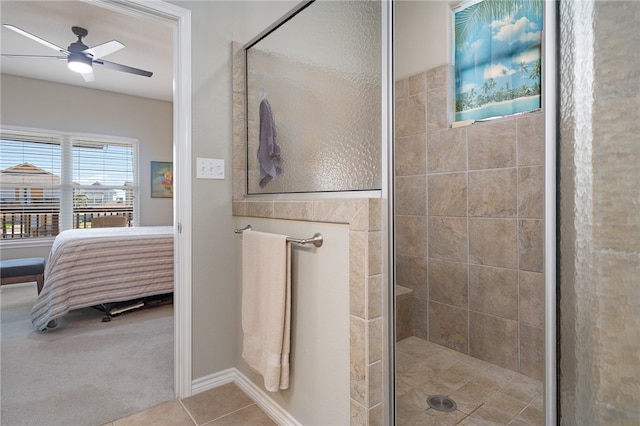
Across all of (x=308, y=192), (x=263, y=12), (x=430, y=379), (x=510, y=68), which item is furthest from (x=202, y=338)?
(x=510, y=68)

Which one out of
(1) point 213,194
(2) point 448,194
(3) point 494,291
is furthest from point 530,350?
(1) point 213,194

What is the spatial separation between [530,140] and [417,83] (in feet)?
2.19

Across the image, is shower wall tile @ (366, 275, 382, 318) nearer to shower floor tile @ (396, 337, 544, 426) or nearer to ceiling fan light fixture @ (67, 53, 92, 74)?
shower floor tile @ (396, 337, 544, 426)

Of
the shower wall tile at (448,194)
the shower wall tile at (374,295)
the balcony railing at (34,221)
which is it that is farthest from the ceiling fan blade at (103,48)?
the shower wall tile at (374,295)

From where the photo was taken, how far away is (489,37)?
1.87 meters

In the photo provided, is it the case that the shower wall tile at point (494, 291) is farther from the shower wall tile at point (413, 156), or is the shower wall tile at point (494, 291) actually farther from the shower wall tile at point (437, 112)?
the shower wall tile at point (437, 112)

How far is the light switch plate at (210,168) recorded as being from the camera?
1.83m

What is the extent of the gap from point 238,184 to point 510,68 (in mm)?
1638

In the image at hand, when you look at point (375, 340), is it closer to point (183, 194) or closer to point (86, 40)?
point (183, 194)

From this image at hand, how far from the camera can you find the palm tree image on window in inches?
68.9

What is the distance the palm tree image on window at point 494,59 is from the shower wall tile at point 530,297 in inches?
34.6

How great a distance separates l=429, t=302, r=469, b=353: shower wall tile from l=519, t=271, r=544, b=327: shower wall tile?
0.31m

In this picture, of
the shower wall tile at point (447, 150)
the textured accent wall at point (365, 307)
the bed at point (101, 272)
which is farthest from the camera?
the bed at point (101, 272)

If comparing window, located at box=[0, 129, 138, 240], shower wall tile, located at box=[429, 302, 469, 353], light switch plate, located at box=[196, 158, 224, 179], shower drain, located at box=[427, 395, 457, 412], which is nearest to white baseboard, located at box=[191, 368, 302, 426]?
shower drain, located at box=[427, 395, 457, 412]
